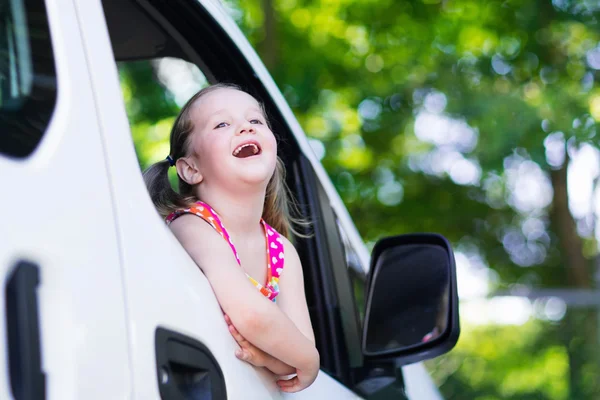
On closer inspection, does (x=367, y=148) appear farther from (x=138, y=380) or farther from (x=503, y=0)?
(x=138, y=380)

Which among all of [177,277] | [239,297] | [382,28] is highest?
[177,277]

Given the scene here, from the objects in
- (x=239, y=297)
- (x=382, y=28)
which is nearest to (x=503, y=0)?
(x=382, y=28)

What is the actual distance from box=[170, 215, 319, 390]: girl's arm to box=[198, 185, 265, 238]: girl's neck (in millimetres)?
131

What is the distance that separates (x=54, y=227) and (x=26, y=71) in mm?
297

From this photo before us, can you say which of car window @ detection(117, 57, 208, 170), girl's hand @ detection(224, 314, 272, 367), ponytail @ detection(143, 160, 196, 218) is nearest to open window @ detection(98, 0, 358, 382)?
ponytail @ detection(143, 160, 196, 218)

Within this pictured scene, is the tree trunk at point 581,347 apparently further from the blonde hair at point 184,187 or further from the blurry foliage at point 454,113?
the blonde hair at point 184,187

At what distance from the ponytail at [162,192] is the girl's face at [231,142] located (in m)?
0.07

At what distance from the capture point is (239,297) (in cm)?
149

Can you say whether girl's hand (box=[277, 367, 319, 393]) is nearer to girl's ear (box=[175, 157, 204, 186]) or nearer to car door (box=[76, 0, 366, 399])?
car door (box=[76, 0, 366, 399])

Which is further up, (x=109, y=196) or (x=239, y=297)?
(x=109, y=196)

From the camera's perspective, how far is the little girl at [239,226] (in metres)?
1.50

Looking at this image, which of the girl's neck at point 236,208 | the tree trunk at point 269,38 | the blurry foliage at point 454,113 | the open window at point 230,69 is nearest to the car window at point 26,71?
the girl's neck at point 236,208

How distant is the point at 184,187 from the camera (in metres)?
1.96

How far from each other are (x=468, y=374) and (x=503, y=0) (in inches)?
185
